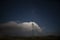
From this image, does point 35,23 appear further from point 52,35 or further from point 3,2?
point 3,2

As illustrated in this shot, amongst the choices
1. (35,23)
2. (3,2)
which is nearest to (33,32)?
(35,23)

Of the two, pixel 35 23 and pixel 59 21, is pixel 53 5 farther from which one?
pixel 35 23

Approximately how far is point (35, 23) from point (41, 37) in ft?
0.97

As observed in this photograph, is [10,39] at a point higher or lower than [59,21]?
lower

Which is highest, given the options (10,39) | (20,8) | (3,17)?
(20,8)

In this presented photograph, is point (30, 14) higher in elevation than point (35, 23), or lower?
higher

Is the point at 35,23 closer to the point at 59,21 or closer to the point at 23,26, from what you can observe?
the point at 23,26

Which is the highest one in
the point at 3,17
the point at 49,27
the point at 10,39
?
the point at 3,17

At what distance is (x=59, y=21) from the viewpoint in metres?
2.81

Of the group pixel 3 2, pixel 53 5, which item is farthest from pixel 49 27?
pixel 3 2

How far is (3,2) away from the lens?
2826mm

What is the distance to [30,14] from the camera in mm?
2818

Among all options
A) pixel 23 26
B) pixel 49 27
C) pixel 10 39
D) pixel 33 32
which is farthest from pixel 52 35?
pixel 10 39

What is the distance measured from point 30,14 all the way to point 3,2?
23.2 inches
